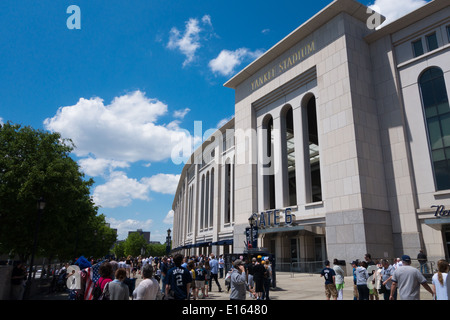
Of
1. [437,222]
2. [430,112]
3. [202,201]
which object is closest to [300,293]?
[437,222]

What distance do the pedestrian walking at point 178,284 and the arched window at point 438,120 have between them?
2119 cm

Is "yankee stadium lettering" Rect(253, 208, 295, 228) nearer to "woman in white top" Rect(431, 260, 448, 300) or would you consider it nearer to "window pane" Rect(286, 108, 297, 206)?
"window pane" Rect(286, 108, 297, 206)

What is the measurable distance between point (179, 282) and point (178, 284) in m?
0.05

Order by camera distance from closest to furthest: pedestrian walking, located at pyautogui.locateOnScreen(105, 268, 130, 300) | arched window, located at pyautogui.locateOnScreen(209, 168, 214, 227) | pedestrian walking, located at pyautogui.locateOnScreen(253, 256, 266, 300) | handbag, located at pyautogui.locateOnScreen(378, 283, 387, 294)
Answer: pedestrian walking, located at pyautogui.locateOnScreen(105, 268, 130, 300) → handbag, located at pyautogui.locateOnScreen(378, 283, 387, 294) → pedestrian walking, located at pyautogui.locateOnScreen(253, 256, 266, 300) → arched window, located at pyautogui.locateOnScreen(209, 168, 214, 227)

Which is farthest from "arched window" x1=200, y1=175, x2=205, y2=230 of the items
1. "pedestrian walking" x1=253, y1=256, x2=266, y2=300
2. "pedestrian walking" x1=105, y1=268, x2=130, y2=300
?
"pedestrian walking" x1=105, y1=268, x2=130, y2=300

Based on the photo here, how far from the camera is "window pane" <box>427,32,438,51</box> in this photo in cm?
2310

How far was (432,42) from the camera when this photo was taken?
23297 mm

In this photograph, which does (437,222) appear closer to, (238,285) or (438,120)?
(438,120)

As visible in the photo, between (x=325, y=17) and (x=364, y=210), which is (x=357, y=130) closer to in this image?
(x=364, y=210)

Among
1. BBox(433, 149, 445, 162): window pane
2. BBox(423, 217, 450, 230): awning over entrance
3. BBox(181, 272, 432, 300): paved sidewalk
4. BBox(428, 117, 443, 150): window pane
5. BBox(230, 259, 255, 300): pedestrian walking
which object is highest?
BBox(428, 117, 443, 150): window pane

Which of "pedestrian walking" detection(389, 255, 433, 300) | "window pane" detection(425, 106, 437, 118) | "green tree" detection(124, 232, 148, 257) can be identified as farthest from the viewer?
"green tree" detection(124, 232, 148, 257)

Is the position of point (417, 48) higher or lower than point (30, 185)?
higher

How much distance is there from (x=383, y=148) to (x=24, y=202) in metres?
25.5
